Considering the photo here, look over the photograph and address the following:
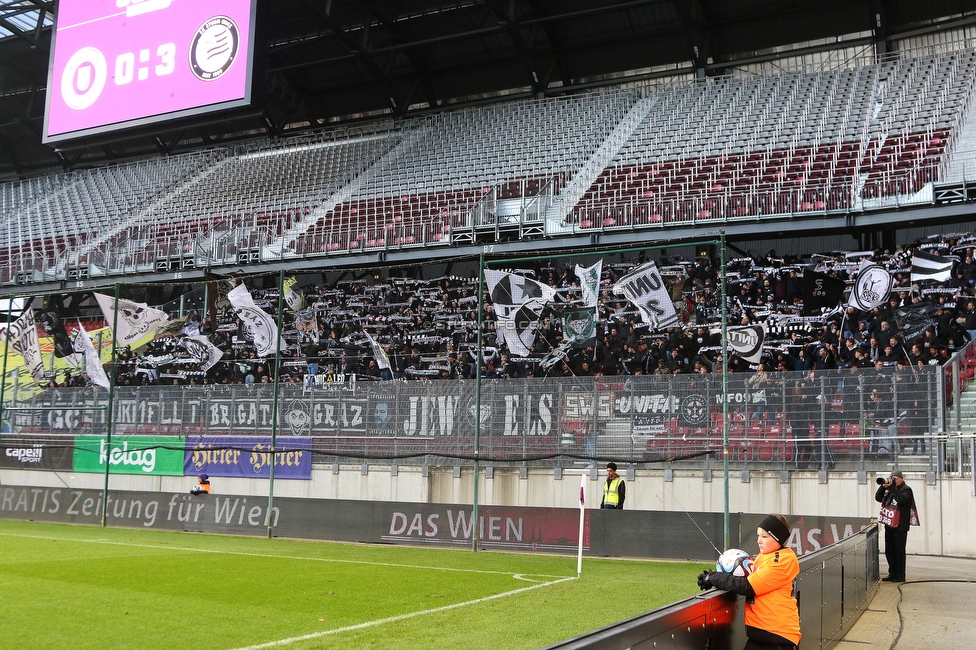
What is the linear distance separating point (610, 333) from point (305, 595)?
27.5 feet

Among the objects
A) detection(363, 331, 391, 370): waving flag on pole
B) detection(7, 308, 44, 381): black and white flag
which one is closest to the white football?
detection(363, 331, 391, 370): waving flag on pole

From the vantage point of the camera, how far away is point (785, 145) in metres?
27.9

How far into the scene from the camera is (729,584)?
5.78 metres

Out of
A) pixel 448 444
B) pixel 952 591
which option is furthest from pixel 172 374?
pixel 952 591

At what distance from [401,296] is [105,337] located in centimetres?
809

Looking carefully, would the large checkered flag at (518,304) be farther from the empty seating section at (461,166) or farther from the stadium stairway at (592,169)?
the empty seating section at (461,166)

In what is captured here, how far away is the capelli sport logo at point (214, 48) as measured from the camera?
29125mm

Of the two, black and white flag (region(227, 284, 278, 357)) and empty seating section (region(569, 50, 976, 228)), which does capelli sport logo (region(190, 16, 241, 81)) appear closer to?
empty seating section (region(569, 50, 976, 228))

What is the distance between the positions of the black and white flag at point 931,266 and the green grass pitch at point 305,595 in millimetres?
12025

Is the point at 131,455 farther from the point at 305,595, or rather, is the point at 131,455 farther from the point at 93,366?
the point at 305,595

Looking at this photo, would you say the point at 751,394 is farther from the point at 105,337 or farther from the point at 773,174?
the point at 105,337

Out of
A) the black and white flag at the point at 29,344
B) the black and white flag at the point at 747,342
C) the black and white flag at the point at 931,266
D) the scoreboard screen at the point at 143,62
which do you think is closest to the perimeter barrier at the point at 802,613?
the black and white flag at the point at 747,342

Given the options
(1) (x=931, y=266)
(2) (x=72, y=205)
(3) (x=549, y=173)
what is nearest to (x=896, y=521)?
(1) (x=931, y=266)

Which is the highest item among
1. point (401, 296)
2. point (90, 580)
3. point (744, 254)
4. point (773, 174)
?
point (773, 174)
